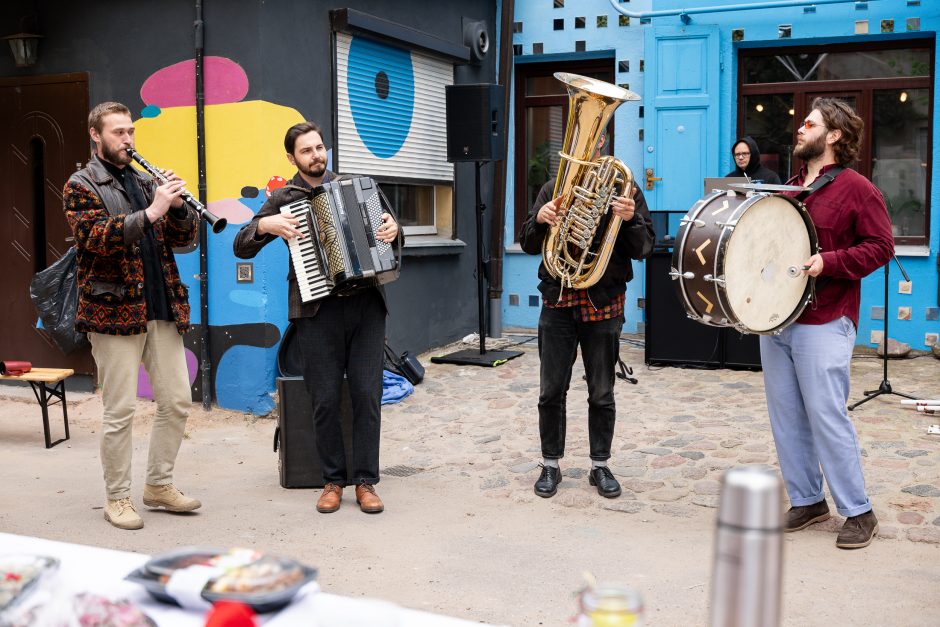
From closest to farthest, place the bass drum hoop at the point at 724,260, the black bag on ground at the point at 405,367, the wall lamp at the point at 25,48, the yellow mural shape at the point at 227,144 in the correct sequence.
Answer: the bass drum hoop at the point at 724,260 < the yellow mural shape at the point at 227,144 < the wall lamp at the point at 25,48 < the black bag on ground at the point at 405,367

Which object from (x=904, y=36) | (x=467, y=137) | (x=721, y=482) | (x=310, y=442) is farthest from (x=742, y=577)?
(x=904, y=36)

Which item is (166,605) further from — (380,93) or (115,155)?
(380,93)

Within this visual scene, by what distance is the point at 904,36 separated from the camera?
9289mm

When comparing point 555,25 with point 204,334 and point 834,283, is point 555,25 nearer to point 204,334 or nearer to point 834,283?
point 204,334

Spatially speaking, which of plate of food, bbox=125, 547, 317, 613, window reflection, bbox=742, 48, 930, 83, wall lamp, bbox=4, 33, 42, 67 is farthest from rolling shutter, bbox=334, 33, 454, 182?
plate of food, bbox=125, 547, 317, 613

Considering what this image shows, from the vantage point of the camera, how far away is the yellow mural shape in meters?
6.97

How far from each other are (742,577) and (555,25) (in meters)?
9.89

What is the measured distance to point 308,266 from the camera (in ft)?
15.3

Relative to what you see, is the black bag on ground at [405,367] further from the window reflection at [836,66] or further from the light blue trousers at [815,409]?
the window reflection at [836,66]

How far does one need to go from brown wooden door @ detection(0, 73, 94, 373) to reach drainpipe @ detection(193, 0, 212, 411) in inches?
41.8

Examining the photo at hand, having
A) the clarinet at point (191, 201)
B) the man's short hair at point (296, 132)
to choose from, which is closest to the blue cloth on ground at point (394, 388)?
the man's short hair at point (296, 132)

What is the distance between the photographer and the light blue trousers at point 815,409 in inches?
165

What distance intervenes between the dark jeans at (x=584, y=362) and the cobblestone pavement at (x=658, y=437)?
0.39m

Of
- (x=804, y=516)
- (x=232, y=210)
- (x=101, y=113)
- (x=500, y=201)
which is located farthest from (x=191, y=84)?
(x=804, y=516)
